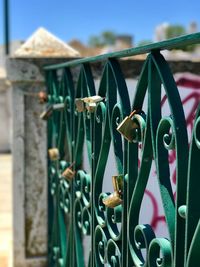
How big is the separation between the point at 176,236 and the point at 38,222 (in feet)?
5.80

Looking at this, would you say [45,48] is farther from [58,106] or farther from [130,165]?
[130,165]

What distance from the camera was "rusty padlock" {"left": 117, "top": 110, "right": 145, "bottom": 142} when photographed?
1.22 m

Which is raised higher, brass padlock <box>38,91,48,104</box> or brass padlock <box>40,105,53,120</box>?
brass padlock <box>38,91,48,104</box>

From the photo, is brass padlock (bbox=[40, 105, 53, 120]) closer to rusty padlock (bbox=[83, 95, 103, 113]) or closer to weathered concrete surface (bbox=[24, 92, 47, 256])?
weathered concrete surface (bbox=[24, 92, 47, 256])

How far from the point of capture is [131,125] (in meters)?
1.22

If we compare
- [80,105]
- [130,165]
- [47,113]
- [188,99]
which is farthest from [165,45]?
[188,99]

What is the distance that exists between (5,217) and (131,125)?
3.39 meters

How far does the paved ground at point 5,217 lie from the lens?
306cm

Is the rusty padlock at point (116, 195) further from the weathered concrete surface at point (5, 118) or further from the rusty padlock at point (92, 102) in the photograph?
the weathered concrete surface at point (5, 118)

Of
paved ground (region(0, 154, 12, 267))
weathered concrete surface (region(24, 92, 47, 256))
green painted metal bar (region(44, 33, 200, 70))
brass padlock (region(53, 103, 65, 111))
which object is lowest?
paved ground (region(0, 154, 12, 267))

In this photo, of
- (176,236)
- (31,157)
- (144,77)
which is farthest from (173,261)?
(31,157)

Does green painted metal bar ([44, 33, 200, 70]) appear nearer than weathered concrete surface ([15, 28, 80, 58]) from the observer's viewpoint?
Yes

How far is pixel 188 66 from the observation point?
8.74ft

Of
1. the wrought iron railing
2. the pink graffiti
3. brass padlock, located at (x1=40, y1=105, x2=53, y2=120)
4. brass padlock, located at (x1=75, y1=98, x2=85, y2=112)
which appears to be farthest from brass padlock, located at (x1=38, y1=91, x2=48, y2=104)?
brass padlock, located at (x1=75, y1=98, x2=85, y2=112)
